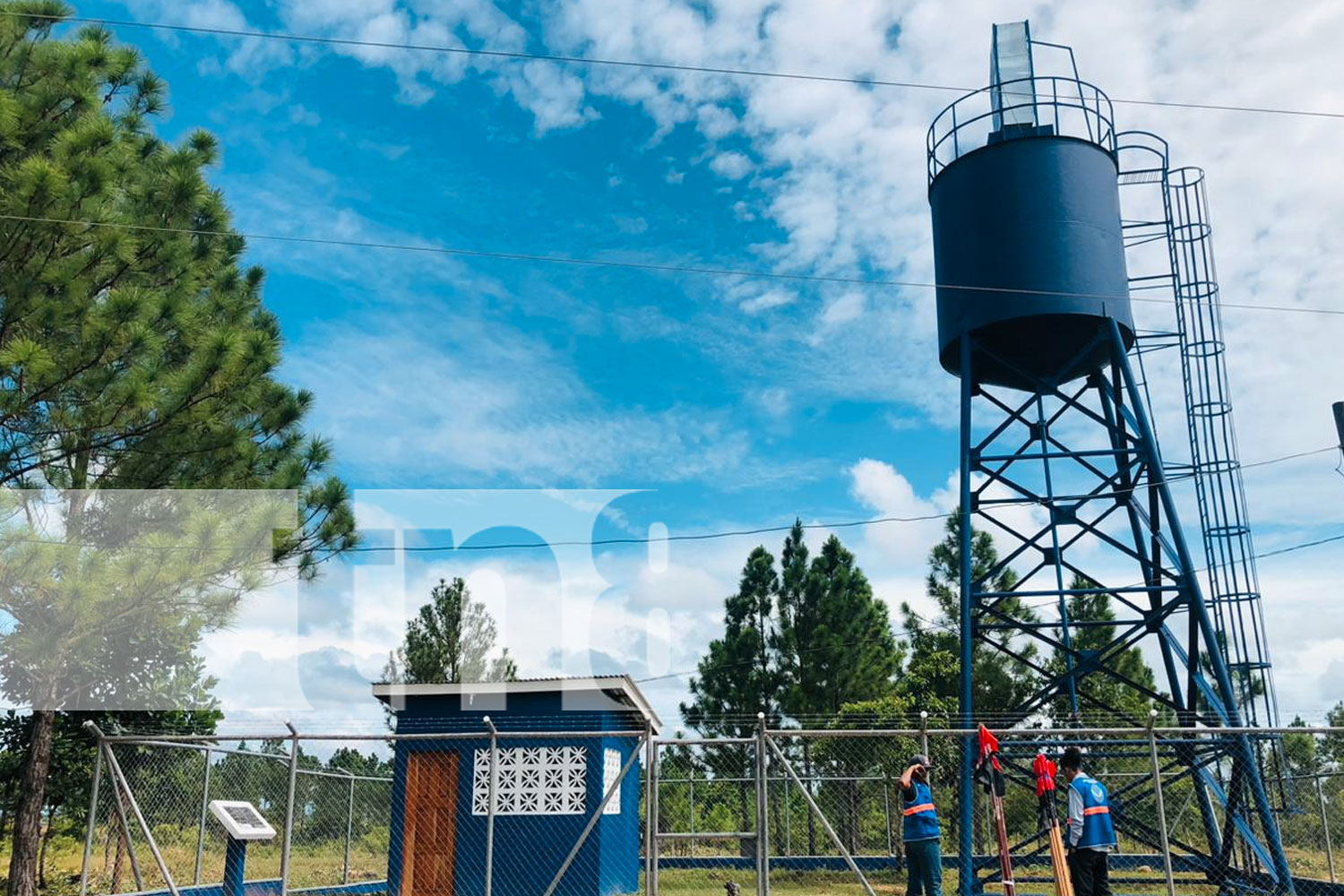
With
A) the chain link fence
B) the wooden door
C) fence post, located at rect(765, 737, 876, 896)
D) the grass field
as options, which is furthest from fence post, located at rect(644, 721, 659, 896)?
the wooden door

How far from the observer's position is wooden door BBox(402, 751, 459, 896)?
14.7 m

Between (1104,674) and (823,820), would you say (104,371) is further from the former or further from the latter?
(1104,674)

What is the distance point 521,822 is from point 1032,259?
1033 centimetres

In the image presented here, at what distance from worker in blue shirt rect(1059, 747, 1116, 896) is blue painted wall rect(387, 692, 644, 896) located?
6931 millimetres

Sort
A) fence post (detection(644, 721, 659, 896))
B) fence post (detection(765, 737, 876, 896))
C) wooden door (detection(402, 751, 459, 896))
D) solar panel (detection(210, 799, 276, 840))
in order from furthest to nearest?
wooden door (detection(402, 751, 459, 896))
solar panel (detection(210, 799, 276, 840))
fence post (detection(644, 721, 659, 896))
fence post (detection(765, 737, 876, 896))

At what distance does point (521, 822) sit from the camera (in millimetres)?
14820

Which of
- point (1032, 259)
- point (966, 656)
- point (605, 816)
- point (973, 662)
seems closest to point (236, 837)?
point (605, 816)

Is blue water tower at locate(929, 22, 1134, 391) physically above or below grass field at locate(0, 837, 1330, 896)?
above

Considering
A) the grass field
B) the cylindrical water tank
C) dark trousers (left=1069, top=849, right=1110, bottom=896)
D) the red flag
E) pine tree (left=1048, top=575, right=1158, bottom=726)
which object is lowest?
the grass field

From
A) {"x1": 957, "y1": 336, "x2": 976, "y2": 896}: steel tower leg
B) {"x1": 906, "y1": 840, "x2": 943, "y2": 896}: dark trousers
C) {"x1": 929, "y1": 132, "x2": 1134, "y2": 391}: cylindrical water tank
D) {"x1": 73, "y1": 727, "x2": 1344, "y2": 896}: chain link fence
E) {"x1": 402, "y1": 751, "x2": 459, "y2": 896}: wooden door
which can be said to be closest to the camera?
{"x1": 906, "y1": 840, "x2": 943, "y2": 896}: dark trousers

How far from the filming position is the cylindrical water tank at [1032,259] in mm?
13703

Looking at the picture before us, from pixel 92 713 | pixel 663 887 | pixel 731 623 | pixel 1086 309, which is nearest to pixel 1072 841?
pixel 1086 309

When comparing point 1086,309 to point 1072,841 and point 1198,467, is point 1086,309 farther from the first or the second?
point 1072,841

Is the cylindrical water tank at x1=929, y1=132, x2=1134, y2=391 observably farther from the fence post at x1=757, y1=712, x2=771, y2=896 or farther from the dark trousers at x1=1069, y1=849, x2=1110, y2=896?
the fence post at x1=757, y1=712, x2=771, y2=896
